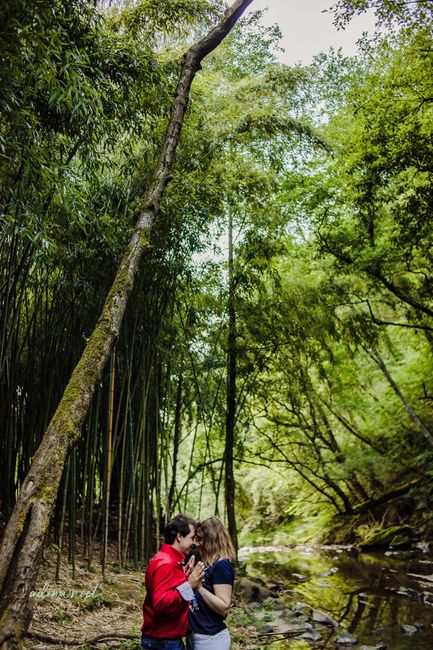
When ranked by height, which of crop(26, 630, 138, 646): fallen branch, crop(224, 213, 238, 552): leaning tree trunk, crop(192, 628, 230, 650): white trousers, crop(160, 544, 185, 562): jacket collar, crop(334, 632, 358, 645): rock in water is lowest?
crop(334, 632, 358, 645): rock in water

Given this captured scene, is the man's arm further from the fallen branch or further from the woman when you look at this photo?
the fallen branch

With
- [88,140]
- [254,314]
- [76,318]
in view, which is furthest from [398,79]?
[76,318]

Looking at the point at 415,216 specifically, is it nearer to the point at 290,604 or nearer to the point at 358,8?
the point at 358,8

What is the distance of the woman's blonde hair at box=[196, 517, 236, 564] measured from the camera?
2070 mm

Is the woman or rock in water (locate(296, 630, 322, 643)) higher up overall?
the woman

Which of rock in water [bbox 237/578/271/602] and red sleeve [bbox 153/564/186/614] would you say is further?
rock in water [bbox 237/578/271/602]

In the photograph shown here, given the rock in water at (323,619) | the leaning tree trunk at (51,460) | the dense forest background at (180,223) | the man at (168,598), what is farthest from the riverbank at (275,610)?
the man at (168,598)

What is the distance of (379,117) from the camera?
20.0 feet

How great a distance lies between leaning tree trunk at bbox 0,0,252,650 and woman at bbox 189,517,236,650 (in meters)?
0.75

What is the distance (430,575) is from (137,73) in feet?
22.7

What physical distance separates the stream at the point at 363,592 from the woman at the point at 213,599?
2.54 metres

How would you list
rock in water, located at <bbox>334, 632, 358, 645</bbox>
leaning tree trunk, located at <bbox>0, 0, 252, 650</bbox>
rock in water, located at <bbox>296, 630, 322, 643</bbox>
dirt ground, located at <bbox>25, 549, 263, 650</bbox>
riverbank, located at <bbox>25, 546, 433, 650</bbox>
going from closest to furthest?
leaning tree trunk, located at <bbox>0, 0, 252, 650</bbox> → dirt ground, located at <bbox>25, 549, 263, 650</bbox> → riverbank, located at <bbox>25, 546, 433, 650</bbox> → rock in water, located at <bbox>334, 632, 358, 645</bbox> → rock in water, located at <bbox>296, 630, 322, 643</bbox>

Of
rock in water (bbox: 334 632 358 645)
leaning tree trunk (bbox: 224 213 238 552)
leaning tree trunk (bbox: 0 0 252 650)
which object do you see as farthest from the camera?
leaning tree trunk (bbox: 224 213 238 552)

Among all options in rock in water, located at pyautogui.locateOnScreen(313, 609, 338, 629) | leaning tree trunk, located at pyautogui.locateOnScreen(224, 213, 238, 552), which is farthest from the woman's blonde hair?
leaning tree trunk, located at pyautogui.locateOnScreen(224, 213, 238, 552)
